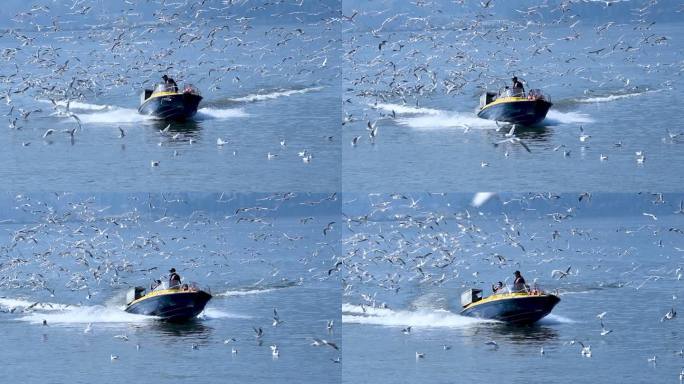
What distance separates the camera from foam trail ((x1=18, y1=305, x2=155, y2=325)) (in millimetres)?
16997

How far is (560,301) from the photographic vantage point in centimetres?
1744

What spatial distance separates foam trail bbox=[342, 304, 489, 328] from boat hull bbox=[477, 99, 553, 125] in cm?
284

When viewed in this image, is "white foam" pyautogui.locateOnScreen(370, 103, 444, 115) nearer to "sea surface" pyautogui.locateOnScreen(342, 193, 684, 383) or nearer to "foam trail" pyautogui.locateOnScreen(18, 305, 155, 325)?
"sea surface" pyautogui.locateOnScreen(342, 193, 684, 383)

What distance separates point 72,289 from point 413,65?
6320mm

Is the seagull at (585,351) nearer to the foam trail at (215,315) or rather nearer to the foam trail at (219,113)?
the foam trail at (215,315)

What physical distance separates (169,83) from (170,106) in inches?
30.1

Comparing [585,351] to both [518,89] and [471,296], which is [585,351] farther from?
[518,89]

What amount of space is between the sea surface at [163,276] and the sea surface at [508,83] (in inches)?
59.3

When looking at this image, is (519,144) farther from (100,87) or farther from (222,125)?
(100,87)

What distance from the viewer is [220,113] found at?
1942cm

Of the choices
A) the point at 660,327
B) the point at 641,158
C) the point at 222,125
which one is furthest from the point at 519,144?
the point at 222,125

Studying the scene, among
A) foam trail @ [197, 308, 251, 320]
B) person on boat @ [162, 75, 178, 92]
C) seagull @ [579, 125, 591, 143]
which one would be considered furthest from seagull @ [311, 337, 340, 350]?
person on boat @ [162, 75, 178, 92]

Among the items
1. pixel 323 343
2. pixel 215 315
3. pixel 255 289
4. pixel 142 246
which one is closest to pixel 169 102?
pixel 142 246

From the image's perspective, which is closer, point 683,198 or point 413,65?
point 683,198
